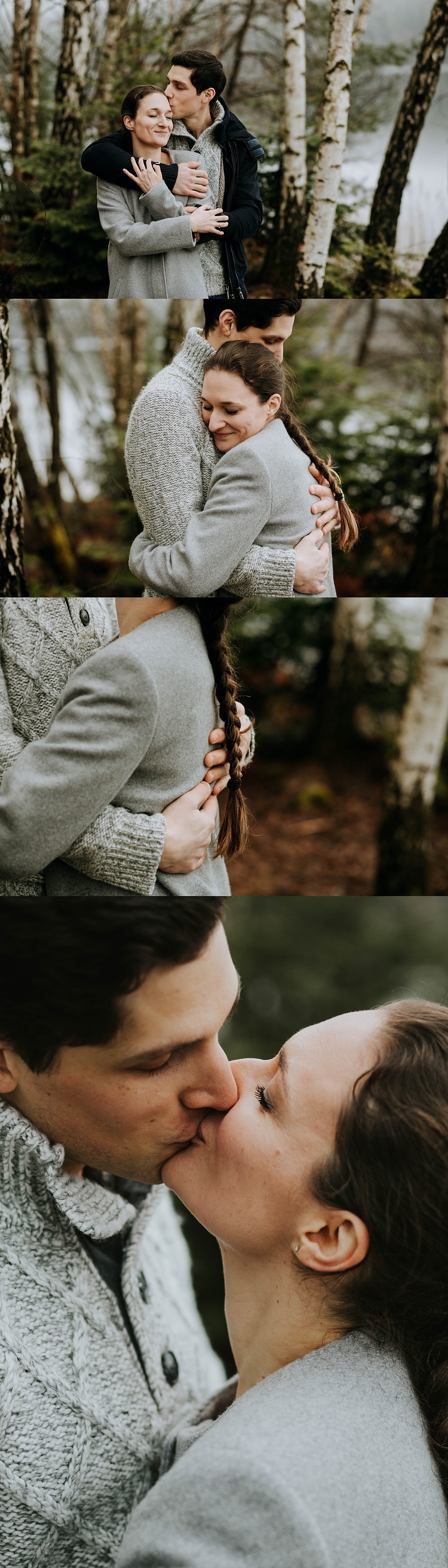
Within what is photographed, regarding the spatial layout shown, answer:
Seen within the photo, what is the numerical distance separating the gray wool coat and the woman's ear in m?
1.51

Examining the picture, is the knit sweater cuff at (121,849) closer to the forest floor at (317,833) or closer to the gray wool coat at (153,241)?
the gray wool coat at (153,241)

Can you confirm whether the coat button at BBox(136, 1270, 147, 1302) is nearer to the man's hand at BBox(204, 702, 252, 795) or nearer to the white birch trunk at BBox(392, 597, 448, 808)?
the man's hand at BBox(204, 702, 252, 795)

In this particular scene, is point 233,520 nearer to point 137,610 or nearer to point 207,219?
point 137,610

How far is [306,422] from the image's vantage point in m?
4.14

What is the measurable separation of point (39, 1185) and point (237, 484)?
1236mm

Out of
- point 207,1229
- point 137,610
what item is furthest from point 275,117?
point 207,1229

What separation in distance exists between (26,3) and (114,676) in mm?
1351

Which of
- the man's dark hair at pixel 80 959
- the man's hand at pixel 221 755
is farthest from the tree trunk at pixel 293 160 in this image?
the man's dark hair at pixel 80 959

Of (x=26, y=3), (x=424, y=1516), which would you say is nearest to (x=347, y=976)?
(x=424, y=1516)

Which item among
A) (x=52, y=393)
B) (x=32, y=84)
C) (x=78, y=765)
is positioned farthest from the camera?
(x=52, y=393)

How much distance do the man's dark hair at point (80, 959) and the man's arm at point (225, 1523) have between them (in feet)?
2.05

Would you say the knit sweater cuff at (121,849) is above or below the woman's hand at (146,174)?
below

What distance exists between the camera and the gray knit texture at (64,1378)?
159 cm

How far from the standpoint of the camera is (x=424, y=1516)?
4.81 ft
